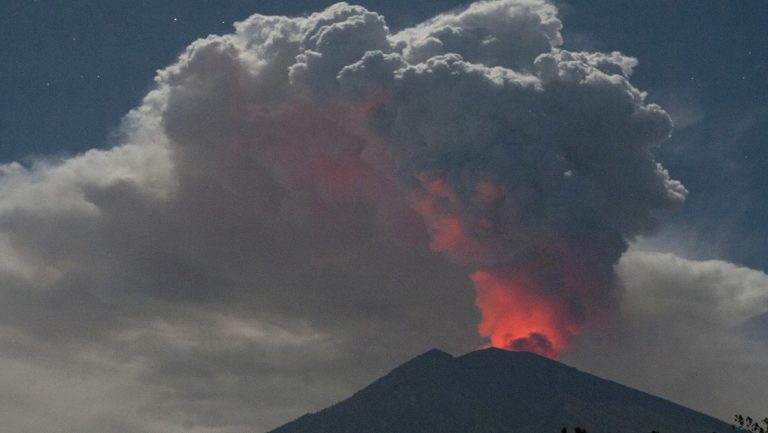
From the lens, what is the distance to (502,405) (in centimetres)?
16425

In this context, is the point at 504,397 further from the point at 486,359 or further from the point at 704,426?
Result: the point at 704,426

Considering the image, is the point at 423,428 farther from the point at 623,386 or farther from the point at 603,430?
the point at 623,386

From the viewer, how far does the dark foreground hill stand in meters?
158

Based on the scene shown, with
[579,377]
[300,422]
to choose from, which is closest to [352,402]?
[300,422]

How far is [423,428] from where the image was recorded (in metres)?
162

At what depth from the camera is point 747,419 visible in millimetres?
96250

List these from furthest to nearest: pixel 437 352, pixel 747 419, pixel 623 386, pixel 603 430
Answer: pixel 437 352 < pixel 623 386 < pixel 603 430 < pixel 747 419

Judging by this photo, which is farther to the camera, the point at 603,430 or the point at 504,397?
the point at 504,397

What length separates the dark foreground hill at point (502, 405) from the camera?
158m

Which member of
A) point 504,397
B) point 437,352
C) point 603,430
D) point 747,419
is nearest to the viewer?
point 747,419

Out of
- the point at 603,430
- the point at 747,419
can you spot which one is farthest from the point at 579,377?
the point at 747,419

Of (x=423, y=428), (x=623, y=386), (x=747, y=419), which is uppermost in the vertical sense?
(x=623, y=386)

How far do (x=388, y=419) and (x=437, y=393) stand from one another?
9900 mm

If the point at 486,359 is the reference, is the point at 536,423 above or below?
below
